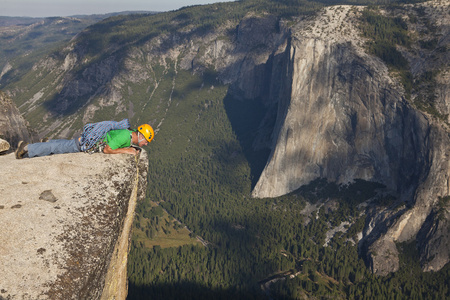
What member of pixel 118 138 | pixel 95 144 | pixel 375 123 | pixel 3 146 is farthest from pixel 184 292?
pixel 375 123

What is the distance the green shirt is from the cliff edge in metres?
1.12

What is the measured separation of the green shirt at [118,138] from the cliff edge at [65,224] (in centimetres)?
112

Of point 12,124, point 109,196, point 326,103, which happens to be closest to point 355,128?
point 326,103

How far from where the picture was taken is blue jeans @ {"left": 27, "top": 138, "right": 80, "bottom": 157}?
21.9m

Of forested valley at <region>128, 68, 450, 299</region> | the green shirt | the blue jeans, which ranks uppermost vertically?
the green shirt

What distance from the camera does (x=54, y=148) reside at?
22281mm

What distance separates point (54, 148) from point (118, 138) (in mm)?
4036

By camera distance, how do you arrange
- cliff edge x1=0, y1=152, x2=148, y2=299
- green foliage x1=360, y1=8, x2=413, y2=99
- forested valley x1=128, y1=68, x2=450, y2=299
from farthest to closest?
1. green foliage x1=360, y1=8, x2=413, y2=99
2. forested valley x1=128, y1=68, x2=450, y2=299
3. cliff edge x1=0, y1=152, x2=148, y2=299

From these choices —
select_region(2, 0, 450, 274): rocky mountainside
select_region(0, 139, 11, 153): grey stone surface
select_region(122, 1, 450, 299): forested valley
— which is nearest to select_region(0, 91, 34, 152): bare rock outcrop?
A: select_region(0, 139, 11, 153): grey stone surface

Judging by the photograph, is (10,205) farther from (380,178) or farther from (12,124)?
(380,178)

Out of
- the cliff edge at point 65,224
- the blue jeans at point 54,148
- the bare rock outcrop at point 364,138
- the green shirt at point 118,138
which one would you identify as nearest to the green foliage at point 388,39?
the bare rock outcrop at point 364,138

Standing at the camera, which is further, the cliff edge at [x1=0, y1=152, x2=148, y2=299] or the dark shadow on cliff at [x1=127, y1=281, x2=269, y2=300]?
the dark shadow on cliff at [x1=127, y1=281, x2=269, y2=300]

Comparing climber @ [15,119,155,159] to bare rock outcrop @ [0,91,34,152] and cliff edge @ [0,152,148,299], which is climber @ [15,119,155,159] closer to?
cliff edge @ [0,152,148,299]

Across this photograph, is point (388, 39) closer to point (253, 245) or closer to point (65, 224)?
point (253, 245)
